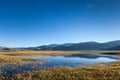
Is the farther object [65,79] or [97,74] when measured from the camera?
[97,74]

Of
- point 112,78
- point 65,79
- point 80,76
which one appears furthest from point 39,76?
point 112,78

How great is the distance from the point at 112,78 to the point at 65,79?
7.65 m

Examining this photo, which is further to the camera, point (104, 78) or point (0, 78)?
point (0, 78)

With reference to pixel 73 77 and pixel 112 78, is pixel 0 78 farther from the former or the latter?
pixel 112 78

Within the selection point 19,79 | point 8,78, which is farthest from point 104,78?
point 8,78

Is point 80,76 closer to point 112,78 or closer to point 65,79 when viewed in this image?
point 65,79

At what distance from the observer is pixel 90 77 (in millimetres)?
30422

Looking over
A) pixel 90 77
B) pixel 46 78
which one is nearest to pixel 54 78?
pixel 46 78

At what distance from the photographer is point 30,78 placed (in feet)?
100

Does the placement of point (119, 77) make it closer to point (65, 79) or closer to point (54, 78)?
point (65, 79)

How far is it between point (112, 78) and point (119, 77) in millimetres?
1302

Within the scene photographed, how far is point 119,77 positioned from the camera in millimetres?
29641

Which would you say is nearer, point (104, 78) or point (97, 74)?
point (104, 78)

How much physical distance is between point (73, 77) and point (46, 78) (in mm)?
4563
